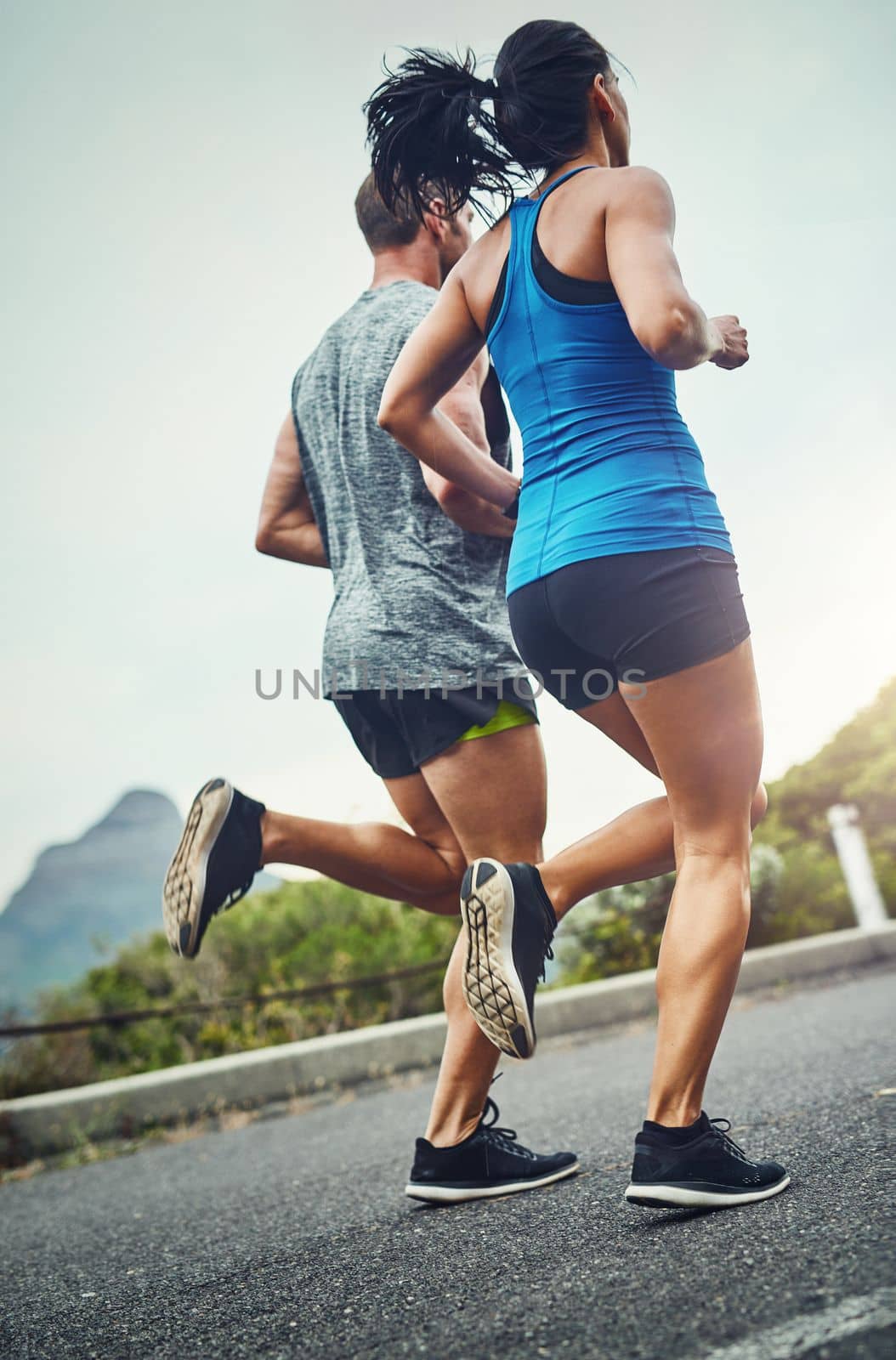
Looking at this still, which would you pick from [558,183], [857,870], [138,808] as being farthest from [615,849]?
[138,808]

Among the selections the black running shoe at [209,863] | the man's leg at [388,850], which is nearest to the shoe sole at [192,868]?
the black running shoe at [209,863]

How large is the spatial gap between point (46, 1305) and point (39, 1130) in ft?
10.5

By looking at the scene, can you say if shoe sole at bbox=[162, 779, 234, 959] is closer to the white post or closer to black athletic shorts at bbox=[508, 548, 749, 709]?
black athletic shorts at bbox=[508, 548, 749, 709]

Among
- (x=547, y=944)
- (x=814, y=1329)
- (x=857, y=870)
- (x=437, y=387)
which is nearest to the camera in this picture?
(x=814, y=1329)

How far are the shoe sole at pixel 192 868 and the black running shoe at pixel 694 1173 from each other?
3.29ft

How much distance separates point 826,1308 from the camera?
49.6 inches

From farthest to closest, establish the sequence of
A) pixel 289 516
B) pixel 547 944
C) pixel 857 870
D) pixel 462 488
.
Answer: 1. pixel 857 870
2. pixel 289 516
3. pixel 462 488
4. pixel 547 944

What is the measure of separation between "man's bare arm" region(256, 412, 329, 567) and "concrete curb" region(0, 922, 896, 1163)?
333 centimetres

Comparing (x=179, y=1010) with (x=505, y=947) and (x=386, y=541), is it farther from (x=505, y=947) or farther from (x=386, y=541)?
(x=505, y=947)

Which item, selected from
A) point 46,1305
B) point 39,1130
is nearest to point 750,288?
point 46,1305

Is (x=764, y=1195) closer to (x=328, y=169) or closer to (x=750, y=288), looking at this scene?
(x=750, y=288)

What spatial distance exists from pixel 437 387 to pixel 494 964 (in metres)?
1.12

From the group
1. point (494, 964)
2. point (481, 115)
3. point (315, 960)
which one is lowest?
point (315, 960)

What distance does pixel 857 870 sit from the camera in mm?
7820
